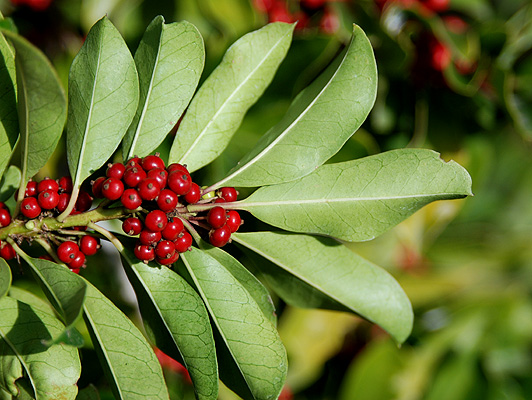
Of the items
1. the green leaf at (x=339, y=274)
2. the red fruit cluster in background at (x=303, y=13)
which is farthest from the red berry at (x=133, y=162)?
the red fruit cluster in background at (x=303, y=13)

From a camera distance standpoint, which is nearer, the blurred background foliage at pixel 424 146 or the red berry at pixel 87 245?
the red berry at pixel 87 245

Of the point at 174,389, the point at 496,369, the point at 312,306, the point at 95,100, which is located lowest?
the point at 496,369

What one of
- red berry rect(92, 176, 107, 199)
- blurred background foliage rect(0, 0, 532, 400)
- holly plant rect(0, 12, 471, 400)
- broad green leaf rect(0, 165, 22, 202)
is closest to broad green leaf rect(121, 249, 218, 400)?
holly plant rect(0, 12, 471, 400)

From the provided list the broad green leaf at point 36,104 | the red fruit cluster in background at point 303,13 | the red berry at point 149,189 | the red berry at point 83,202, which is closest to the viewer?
the broad green leaf at point 36,104

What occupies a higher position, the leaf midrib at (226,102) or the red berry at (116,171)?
the leaf midrib at (226,102)

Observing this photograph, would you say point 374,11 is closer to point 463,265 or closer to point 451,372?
point 463,265

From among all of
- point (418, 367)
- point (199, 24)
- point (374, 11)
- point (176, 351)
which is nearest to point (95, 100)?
point (176, 351)

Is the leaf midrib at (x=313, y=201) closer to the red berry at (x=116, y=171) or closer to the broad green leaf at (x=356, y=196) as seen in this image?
the broad green leaf at (x=356, y=196)
